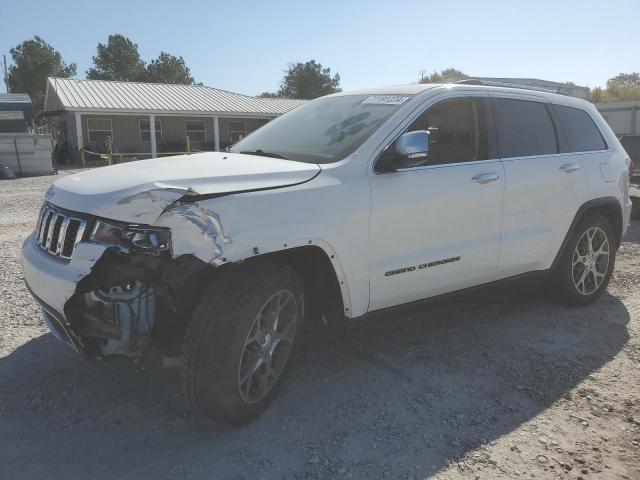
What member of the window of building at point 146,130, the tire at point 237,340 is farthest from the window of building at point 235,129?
the tire at point 237,340

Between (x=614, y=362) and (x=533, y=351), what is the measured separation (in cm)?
54

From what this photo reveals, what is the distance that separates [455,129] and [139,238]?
7.79 ft

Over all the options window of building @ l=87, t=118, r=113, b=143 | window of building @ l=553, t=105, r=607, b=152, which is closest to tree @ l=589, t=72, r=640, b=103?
window of building @ l=87, t=118, r=113, b=143

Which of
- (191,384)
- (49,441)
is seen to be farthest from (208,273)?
(49,441)

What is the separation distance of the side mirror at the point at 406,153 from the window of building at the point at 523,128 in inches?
42.4

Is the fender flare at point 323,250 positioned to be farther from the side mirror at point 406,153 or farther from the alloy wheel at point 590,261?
the alloy wheel at point 590,261

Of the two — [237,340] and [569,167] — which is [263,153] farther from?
[569,167]

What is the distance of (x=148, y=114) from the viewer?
88.6 feet

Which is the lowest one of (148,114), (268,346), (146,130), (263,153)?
(268,346)

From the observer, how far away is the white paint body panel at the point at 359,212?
2.70 meters

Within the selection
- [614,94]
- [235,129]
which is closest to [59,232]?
[235,129]

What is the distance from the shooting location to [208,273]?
2889mm

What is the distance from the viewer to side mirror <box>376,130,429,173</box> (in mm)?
3283

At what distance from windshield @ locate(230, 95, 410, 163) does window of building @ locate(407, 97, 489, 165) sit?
250 millimetres
